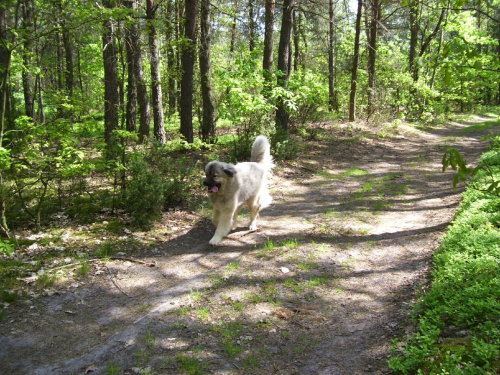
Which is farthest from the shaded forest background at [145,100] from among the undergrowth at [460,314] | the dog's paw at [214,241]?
the undergrowth at [460,314]

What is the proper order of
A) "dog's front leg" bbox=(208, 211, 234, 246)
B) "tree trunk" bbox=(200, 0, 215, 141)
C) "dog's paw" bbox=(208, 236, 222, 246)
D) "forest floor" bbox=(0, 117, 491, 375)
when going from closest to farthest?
1. "forest floor" bbox=(0, 117, 491, 375)
2. "dog's paw" bbox=(208, 236, 222, 246)
3. "dog's front leg" bbox=(208, 211, 234, 246)
4. "tree trunk" bbox=(200, 0, 215, 141)

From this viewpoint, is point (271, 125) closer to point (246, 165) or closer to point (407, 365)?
point (246, 165)

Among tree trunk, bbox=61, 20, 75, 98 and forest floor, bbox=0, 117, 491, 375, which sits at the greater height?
tree trunk, bbox=61, 20, 75, 98

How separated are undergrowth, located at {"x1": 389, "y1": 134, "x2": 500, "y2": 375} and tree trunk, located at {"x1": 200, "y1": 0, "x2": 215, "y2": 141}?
944 cm

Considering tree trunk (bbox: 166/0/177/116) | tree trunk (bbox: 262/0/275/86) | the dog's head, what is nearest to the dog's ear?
the dog's head

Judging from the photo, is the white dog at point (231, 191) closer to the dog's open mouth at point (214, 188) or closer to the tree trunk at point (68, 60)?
the dog's open mouth at point (214, 188)

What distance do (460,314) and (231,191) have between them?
439cm

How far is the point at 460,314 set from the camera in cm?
364

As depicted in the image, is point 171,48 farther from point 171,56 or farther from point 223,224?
point 223,224

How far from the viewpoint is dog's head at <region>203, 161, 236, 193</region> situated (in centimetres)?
673

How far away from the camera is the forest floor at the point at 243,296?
3861 millimetres

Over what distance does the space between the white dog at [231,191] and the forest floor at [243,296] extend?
386 millimetres

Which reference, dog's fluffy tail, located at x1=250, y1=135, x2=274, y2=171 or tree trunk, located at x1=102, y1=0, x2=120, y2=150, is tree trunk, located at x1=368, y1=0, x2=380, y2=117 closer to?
dog's fluffy tail, located at x1=250, y1=135, x2=274, y2=171

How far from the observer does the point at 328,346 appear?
404 centimetres
